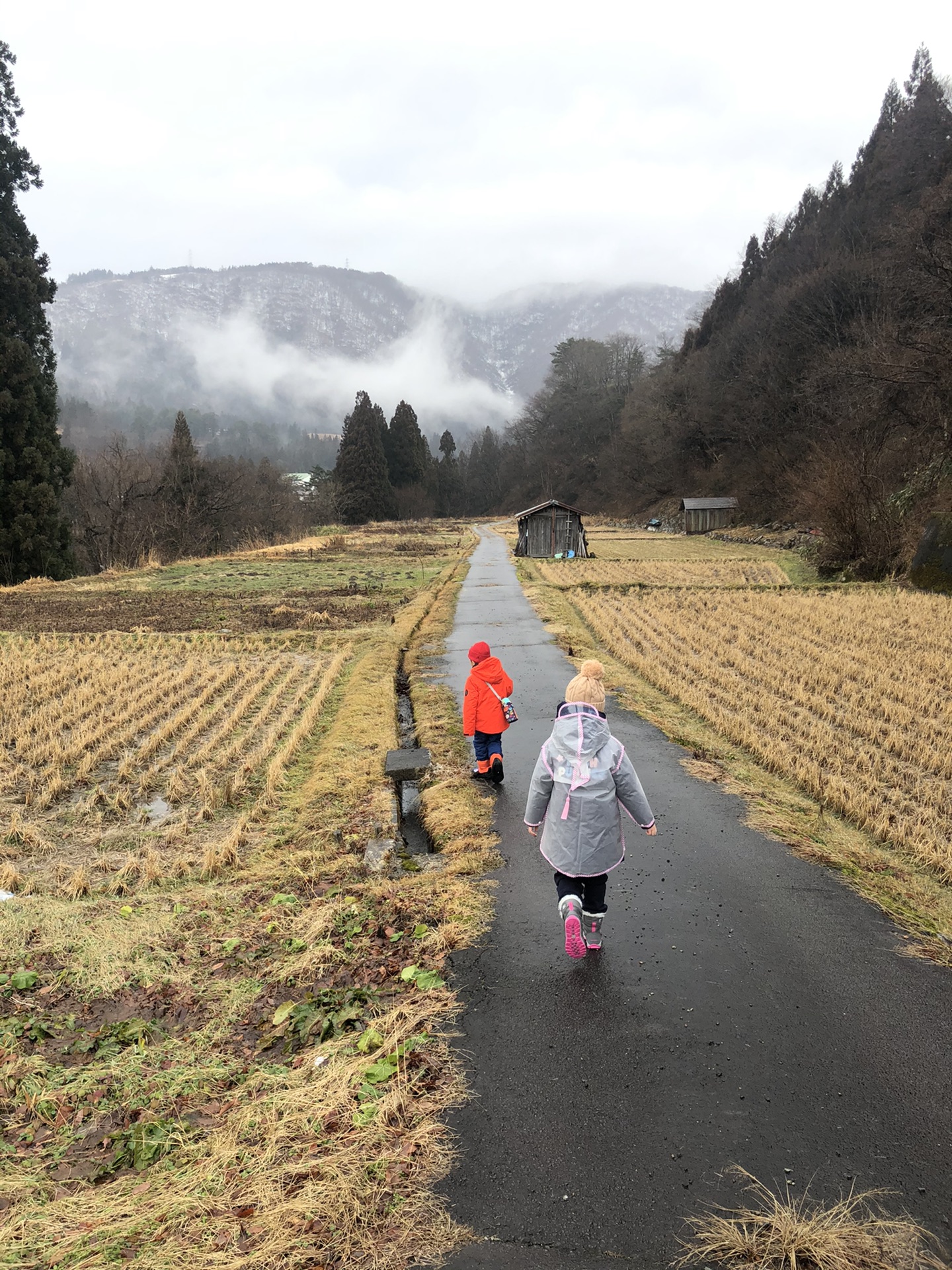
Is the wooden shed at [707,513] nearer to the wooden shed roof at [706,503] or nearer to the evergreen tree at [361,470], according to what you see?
the wooden shed roof at [706,503]

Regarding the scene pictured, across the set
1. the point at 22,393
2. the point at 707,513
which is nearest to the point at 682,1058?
the point at 22,393

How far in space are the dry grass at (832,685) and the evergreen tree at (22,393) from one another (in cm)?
2148

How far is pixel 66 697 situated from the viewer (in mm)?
10852

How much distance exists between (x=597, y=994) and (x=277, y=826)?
3.62 m

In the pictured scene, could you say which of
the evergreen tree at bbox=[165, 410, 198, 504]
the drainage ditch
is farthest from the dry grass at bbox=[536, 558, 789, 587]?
the evergreen tree at bbox=[165, 410, 198, 504]

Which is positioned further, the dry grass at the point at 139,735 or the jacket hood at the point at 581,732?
the dry grass at the point at 139,735

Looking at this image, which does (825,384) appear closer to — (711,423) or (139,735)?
(711,423)

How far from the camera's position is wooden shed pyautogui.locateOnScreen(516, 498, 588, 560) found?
37.9 m

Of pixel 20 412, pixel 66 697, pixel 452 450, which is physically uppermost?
pixel 452 450

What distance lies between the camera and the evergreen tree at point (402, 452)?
85.0m

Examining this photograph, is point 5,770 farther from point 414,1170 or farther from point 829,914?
point 829,914

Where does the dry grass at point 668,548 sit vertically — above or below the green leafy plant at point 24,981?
above

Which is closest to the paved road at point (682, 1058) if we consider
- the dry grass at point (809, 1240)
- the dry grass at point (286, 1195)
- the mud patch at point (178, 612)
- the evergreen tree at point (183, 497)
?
the dry grass at point (809, 1240)

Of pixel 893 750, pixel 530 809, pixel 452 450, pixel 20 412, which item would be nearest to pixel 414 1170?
pixel 530 809
